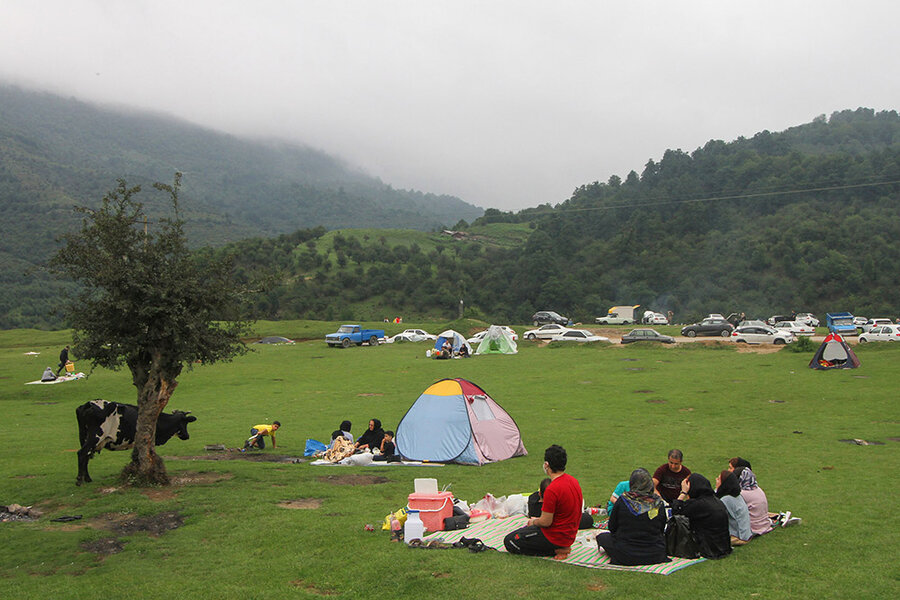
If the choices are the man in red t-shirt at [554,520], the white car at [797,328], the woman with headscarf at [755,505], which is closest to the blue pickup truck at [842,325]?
the white car at [797,328]

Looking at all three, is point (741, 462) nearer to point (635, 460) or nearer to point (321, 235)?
point (635, 460)

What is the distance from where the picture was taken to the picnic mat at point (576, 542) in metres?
8.41

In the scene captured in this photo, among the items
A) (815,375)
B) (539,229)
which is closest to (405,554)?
(815,375)

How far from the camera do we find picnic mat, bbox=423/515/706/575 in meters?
8.41

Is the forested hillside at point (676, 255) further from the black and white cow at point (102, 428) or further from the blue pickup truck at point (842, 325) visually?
the black and white cow at point (102, 428)

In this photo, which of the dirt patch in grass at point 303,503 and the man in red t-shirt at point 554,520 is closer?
the man in red t-shirt at point 554,520

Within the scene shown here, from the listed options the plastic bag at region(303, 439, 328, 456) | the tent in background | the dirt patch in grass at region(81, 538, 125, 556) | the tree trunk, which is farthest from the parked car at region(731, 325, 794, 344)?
the dirt patch in grass at region(81, 538, 125, 556)

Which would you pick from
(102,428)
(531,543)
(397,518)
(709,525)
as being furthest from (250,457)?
(709,525)

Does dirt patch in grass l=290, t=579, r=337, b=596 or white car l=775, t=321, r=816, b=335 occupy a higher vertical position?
white car l=775, t=321, r=816, b=335

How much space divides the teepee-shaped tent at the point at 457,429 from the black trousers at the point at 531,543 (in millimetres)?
7307

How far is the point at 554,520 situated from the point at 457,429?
815cm

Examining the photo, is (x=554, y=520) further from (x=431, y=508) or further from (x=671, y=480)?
(x=671, y=480)

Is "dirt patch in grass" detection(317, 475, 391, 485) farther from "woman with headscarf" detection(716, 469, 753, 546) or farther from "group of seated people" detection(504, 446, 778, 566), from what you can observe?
"woman with headscarf" detection(716, 469, 753, 546)

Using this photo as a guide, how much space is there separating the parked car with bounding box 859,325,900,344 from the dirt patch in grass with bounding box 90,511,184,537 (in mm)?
42541
